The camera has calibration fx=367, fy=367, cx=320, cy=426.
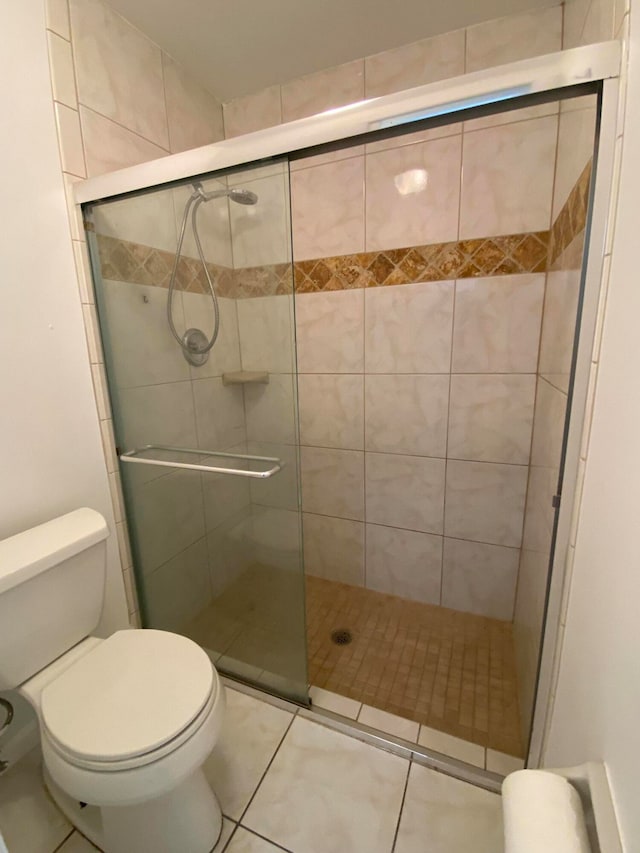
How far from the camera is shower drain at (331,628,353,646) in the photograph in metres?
1.65

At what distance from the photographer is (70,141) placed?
1.13 meters

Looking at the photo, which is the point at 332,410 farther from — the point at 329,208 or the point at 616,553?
the point at 616,553

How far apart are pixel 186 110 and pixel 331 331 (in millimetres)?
1092

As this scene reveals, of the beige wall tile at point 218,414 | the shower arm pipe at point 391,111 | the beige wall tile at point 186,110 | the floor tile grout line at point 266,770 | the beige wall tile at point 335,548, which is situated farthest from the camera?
the beige wall tile at point 335,548

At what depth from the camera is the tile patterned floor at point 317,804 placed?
958 mm

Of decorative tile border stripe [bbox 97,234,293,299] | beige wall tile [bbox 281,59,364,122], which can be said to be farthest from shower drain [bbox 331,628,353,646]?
beige wall tile [bbox 281,59,364,122]

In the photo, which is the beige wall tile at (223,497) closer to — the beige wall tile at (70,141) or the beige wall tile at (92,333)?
the beige wall tile at (92,333)

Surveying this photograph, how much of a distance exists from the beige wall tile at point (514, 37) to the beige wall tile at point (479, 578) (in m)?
1.92

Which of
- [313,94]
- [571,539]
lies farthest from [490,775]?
[313,94]

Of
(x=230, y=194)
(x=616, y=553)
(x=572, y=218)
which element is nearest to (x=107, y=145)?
(x=230, y=194)

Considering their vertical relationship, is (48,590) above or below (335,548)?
above

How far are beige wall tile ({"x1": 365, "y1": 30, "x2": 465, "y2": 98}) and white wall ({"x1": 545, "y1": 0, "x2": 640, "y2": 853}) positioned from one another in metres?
1.05

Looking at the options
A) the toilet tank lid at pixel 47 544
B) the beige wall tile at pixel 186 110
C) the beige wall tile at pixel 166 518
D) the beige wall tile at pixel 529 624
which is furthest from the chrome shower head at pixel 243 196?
the beige wall tile at pixel 529 624

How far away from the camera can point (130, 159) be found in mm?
1335
